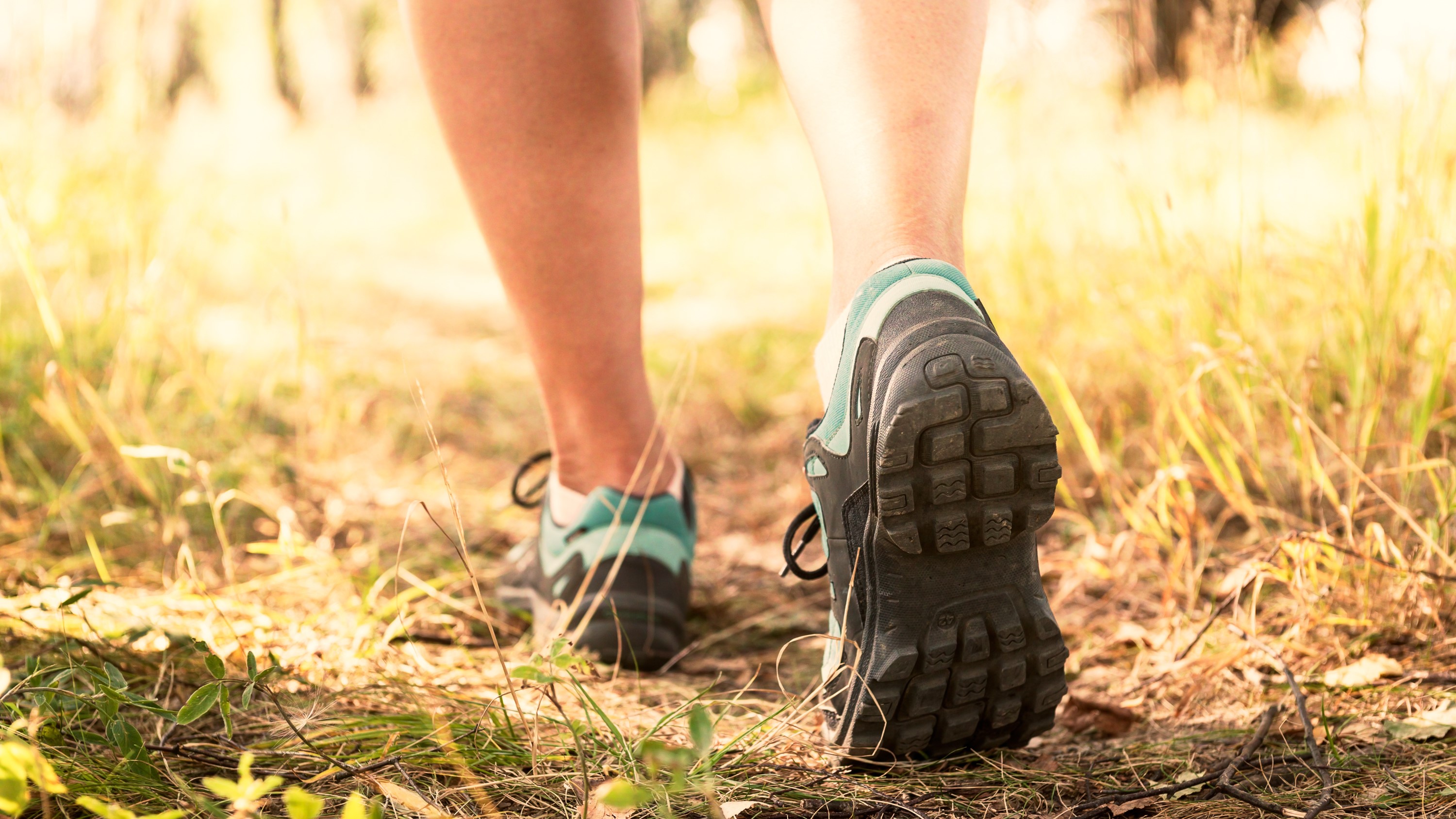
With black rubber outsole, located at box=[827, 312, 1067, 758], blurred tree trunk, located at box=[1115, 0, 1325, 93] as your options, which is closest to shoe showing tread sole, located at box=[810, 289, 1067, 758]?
black rubber outsole, located at box=[827, 312, 1067, 758]

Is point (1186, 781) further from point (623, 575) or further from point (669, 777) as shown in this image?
point (623, 575)

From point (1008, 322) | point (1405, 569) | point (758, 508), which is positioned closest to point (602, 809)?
point (1405, 569)

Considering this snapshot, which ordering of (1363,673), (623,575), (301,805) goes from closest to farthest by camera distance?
(301,805)
(1363,673)
(623,575)

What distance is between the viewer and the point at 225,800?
71 centimetres

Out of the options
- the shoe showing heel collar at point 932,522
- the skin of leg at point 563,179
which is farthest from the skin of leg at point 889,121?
the skin of leg at point 563,179

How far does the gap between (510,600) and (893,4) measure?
0.88m

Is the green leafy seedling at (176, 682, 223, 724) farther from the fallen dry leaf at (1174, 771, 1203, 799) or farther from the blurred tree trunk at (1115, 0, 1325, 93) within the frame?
the blurred tree trunk at (1115, 0, 1325, 93)

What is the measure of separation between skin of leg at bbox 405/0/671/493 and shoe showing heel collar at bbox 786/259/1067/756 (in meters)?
0.39

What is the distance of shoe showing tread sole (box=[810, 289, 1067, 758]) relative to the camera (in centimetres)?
70

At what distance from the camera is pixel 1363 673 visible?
2.94 feet

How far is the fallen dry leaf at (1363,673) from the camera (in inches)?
35.0

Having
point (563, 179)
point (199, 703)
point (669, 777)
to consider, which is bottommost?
point (669, 777)

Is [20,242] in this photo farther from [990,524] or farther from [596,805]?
[990,524]

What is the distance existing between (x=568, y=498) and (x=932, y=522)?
618 millimetres
